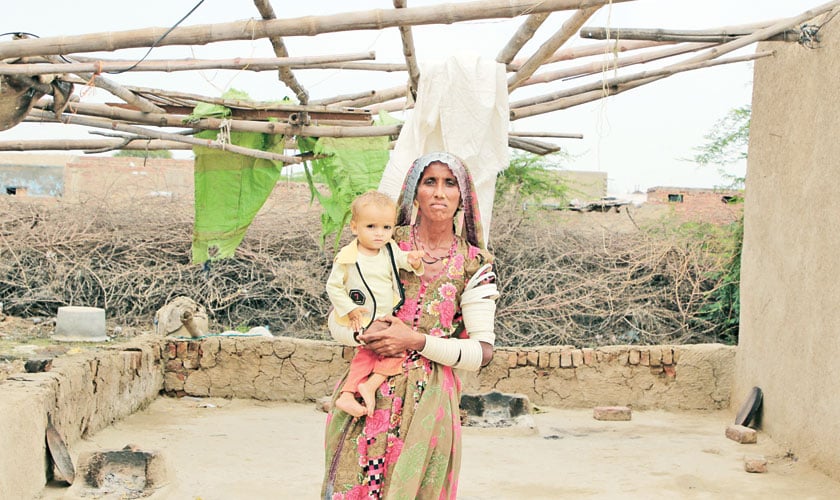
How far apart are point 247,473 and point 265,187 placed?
2.00 m

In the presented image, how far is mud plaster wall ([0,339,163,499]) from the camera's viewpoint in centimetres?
481

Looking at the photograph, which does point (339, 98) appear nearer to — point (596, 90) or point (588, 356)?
point (596, 90)

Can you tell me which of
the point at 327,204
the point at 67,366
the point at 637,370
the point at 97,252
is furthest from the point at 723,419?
the point at 97,252

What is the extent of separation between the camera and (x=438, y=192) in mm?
3184

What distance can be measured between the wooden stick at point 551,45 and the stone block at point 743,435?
353 centimetres

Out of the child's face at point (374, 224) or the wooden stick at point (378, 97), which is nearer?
the child's face at point (374, 224)

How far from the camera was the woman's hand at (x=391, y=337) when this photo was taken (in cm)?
296

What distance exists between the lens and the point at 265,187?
20.7 ft

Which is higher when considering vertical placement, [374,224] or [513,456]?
[374,224]

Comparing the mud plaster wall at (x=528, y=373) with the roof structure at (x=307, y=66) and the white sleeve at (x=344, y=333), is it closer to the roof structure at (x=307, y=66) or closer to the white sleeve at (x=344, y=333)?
the roof structure at (x=307, y=66)

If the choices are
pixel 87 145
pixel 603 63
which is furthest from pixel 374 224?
pixel 87 145

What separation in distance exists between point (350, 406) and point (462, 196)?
86cm

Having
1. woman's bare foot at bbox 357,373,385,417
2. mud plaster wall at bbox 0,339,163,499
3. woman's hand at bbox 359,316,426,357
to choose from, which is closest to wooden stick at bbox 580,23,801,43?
woman's hand at bbox 359,316,426,357

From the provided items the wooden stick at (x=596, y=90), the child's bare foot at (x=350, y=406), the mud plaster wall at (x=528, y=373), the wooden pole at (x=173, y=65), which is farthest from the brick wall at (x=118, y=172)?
the child's bare foot at (x=350, y=406)
